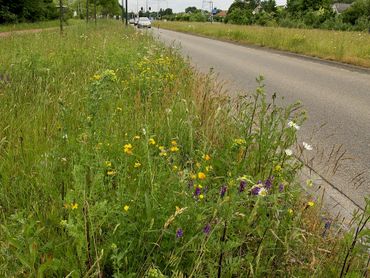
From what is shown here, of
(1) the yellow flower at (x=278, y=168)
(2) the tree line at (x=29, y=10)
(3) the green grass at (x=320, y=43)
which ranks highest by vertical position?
(2) the tree line at (x=29, y=10)

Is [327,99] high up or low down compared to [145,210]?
down

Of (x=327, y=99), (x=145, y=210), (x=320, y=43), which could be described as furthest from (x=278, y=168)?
(x=320, y=43)

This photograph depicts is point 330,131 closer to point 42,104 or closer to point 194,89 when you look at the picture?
point 194,89

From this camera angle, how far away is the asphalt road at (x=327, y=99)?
13.5 ft

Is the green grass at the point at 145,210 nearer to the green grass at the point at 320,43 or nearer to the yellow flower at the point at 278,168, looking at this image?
the yellow flower at the point at 278,168

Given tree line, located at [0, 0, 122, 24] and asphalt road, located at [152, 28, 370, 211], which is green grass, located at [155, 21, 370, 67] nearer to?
asphalt road, located at [152, 28, 370, 211]

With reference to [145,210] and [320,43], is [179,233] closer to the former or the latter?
[145,210]

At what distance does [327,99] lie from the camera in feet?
25.0

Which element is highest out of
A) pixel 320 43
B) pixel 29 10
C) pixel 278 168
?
pixel 29 10

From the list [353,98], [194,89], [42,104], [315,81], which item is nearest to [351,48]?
[315,81]

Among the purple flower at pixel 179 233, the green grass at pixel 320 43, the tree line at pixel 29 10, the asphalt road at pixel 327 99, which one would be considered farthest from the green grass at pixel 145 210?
the tree line at pixel 29 10

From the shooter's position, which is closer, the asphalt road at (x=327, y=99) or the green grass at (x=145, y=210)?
the green grass at (x=145, y=210)

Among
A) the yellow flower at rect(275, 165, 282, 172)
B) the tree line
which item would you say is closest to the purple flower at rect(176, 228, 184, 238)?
the yellow flower at rect(275, 165, 282, 172)

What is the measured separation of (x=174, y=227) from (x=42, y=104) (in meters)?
2.50
